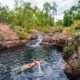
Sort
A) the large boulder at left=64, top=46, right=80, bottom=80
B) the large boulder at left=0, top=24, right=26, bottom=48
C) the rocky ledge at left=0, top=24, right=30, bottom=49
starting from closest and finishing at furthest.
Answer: the large boulder at left=64, top=46, right=80, bottom=80, the rocky ledge at left=0, top=24, right=30, bottom=49, the large boulder at left=0, top=24, right=26, bottom=48

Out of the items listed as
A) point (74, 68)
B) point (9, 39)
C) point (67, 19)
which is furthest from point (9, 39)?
point (67, 19)

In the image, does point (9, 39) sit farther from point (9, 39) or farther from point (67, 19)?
point (67, 19)

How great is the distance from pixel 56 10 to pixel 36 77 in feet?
416

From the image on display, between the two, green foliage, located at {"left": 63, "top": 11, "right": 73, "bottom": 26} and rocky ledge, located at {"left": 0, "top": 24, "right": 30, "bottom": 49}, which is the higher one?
green foliage, located at {"left": 63, "top": 11, "right": 73, "bottom": 26}

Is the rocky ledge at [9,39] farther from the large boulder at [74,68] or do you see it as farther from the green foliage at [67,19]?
the green foliage at [67,19]

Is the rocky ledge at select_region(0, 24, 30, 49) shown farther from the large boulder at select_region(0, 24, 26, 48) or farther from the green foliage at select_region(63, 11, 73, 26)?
the green foliage at select_region(63, 11, 73, 26)

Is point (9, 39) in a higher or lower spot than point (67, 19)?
lower

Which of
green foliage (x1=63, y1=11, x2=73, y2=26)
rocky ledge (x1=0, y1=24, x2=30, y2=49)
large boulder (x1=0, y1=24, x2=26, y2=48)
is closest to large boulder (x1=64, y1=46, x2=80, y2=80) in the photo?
rocky ledge (x1=0, y1=24, x2=30, y2=49)

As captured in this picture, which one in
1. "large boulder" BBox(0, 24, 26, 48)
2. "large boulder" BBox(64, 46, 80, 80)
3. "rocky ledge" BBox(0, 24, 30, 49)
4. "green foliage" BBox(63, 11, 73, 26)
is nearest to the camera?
"large boulder" BBox(64, 46, 80, 80)

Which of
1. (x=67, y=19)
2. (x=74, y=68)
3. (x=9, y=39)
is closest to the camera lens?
(x=74, y=68)

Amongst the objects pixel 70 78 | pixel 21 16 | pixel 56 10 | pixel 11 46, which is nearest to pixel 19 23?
pixel 21 16

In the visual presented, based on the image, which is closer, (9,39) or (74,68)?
(74,68)

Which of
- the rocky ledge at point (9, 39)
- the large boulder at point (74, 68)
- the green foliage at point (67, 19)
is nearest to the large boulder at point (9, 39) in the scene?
the rocky ledge at point (9, 39)

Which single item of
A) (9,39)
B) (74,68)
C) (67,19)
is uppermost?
(67,19)
